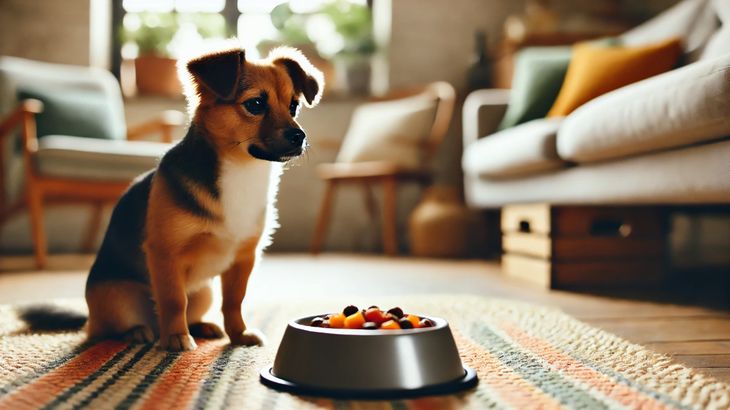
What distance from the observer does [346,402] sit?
997 millimetres

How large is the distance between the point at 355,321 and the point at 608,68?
6.75 ft

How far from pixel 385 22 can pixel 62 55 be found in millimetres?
2302

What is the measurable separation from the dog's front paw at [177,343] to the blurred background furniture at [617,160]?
1.30m

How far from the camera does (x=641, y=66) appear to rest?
2646 millimetres

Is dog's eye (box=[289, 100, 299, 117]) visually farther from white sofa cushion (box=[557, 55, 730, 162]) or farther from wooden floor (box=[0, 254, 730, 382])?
white sofa cushion (box=[557, 55, 730, 162])

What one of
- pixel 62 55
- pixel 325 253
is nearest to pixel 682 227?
pixel 325 253

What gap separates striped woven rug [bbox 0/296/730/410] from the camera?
3.29 feet

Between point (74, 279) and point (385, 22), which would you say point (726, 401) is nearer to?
point (74, 279)

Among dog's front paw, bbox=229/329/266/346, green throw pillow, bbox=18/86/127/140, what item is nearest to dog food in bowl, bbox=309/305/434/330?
dog's front paw, bbox=229/329/266/346

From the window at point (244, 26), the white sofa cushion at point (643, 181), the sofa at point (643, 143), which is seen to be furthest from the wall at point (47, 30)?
the white sofa cushion at point (643, 181)

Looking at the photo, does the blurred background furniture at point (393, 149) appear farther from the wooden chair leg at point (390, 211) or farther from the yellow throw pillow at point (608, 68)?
the yellow throw pillow at point (608, 68)

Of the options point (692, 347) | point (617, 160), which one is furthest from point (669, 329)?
point (617, 160)

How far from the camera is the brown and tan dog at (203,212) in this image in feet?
4.55

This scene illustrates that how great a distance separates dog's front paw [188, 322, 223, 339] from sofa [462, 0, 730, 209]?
4.14 feet
